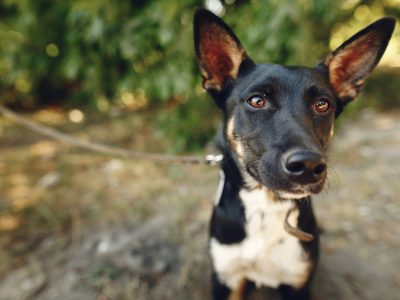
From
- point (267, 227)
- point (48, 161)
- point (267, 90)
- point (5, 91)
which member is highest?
point (267, 90)

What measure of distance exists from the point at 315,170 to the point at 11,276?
2.82m

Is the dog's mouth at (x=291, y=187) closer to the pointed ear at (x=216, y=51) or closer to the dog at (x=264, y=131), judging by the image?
the dog at (x=264, y=131)

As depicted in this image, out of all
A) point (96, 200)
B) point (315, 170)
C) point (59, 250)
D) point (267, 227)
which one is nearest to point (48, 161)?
point (96, 200)

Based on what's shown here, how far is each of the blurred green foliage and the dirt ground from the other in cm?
97

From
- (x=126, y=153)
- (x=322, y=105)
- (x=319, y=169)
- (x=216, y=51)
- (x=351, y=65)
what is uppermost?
(x=216, y=51)

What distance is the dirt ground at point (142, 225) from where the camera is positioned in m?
2.81

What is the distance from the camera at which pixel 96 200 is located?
Result: 407 cm

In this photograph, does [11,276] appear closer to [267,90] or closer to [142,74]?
[267,90]

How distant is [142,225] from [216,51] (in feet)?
7.11

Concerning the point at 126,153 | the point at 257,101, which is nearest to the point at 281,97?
the point at 257,101

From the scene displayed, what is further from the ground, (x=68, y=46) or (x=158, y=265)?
(x=68, y=46)

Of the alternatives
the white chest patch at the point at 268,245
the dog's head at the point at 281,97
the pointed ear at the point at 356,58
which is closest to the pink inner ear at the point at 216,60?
the dog's head at the point at 281,97

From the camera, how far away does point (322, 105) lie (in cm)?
207

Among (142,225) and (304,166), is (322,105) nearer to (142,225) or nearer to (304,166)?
(304,166)
